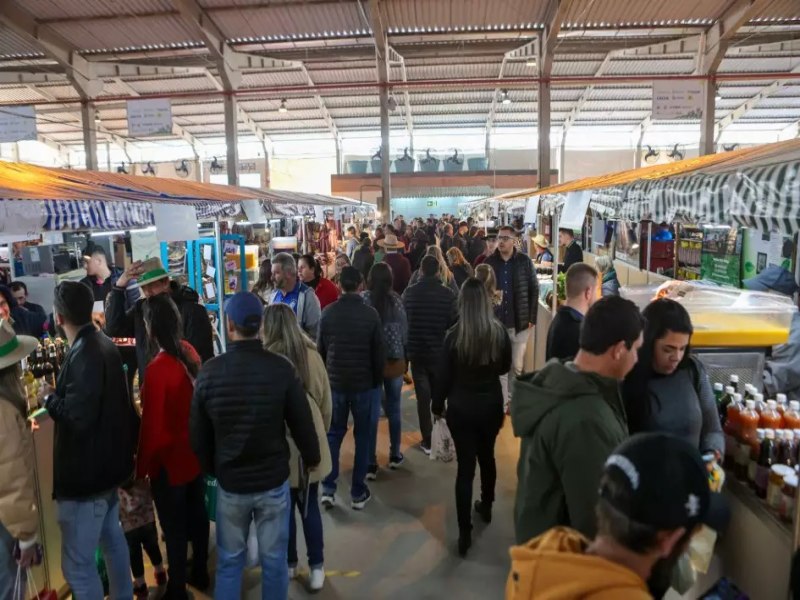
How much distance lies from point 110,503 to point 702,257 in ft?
27.4

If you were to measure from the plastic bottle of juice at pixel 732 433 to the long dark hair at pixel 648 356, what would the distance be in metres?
0.36

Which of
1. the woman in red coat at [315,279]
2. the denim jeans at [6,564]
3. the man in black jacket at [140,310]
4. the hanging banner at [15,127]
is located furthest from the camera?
the hanging banner at [15,127]

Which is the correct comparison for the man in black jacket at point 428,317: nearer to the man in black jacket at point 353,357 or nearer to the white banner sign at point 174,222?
the man in black jacket at point 353,357

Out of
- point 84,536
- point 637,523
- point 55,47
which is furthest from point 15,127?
point 637,523

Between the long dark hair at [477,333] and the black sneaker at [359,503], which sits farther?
the black sneaker at [359,503]

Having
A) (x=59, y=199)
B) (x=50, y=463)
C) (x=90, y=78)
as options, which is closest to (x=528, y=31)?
(x=90, y=78)

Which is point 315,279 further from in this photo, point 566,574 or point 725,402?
point 566,574

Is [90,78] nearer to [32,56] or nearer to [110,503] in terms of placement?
[32,56]

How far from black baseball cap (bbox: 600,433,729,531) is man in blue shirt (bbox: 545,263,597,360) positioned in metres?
2.27

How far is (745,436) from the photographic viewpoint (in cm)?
238

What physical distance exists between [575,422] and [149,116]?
12775 millimetres

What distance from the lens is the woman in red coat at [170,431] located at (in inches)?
111

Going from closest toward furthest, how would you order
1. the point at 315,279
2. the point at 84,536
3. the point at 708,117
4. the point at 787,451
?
the point at 787,451 < the point at 84,536 < the point at 315,279 < the point at 708,117

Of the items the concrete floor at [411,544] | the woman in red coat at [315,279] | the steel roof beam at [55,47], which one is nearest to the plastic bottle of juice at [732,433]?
the concrete floor at [411,544]
